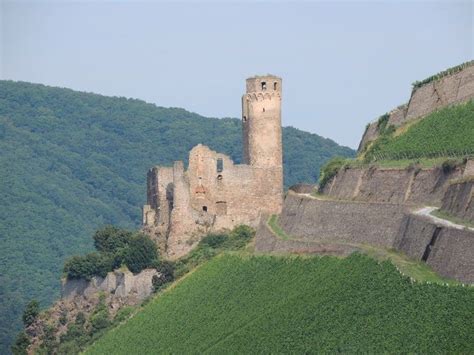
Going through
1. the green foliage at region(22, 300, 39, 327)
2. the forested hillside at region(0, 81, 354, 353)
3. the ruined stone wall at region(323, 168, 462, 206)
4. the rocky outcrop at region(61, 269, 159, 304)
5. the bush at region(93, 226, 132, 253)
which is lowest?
the forested hillside at region(0, 81, 354, 353)

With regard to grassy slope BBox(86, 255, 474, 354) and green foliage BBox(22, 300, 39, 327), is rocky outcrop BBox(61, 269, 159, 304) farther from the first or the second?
grassy slope BBox(86, 255, 474, 354)

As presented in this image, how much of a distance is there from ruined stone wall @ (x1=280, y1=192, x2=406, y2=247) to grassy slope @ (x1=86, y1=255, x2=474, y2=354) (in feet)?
4.13

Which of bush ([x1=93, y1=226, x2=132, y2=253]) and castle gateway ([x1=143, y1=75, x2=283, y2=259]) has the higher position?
castle gateway ([x1=143, y1=75, x2=283, y2=259])

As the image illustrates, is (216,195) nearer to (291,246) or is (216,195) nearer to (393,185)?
(291,246)

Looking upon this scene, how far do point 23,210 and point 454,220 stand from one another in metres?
84.0

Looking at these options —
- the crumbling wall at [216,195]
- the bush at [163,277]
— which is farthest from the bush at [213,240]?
the bush at [163,277]

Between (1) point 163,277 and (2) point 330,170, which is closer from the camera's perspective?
(2) point 330,170

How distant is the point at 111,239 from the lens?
7275 cm

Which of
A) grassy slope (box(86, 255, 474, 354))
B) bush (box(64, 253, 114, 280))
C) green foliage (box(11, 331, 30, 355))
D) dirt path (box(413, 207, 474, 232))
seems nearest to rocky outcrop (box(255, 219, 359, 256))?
grassy slope (box(86, 255, 474, 354))

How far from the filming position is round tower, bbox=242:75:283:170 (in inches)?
2724

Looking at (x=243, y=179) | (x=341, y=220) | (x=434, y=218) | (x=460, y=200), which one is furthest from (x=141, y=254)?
(x=434, y=218)

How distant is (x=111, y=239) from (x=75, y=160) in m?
77.1

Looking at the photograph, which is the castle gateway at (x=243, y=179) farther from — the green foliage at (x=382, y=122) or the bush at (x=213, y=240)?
the green foliage at (x=382, y=122)

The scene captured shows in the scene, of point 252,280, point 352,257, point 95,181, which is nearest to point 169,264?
point 252,280
